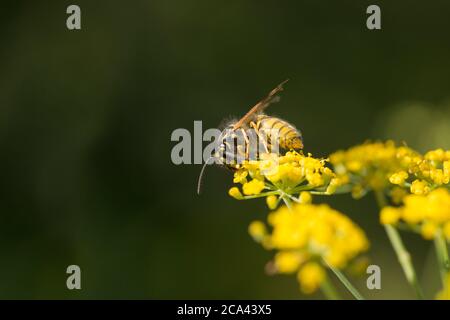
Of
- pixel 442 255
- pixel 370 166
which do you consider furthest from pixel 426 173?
pixel 442 255

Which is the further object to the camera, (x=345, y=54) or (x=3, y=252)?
(x=345, y=54)

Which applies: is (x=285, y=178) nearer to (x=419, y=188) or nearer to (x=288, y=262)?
(x=419, y=188)

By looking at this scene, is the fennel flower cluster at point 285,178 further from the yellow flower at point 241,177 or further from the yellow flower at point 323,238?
the yellow flower at point 323,238

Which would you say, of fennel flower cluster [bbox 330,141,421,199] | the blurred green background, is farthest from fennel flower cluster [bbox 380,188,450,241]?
the blurred green background

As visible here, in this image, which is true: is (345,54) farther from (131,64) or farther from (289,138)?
(289,138)
